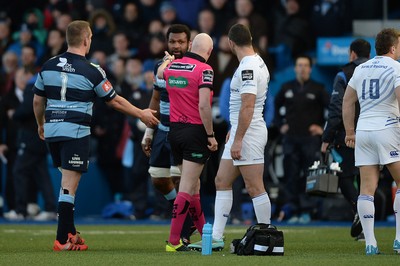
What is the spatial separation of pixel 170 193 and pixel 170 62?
1902 mm

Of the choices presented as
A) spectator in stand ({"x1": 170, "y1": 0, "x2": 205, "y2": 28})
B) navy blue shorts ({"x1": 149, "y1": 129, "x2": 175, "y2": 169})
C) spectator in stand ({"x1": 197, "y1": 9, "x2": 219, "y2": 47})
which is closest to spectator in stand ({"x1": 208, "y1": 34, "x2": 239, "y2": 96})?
spectator in stand ({"x1": 197, "y1": 9, "x2": 219, "y2": 47})

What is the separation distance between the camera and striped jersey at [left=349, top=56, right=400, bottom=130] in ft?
39.4

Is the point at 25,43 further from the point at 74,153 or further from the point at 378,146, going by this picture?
the point at 378,146

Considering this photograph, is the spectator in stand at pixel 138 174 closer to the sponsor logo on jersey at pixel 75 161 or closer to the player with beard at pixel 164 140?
the player with beard at pixel 164 140

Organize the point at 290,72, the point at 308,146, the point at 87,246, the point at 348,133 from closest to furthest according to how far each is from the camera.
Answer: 1. the point at 348,133
2. the point at 87,246
3. the point at 308,146
4. the point at 290,72

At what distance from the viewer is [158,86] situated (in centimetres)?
1366

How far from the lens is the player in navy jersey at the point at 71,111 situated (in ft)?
43.1

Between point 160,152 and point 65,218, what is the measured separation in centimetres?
147

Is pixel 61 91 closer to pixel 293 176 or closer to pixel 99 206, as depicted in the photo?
pixel 293 176

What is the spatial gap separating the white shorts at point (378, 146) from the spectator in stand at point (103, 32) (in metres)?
11.4

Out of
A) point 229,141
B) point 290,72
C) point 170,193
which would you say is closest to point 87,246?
point 170,193

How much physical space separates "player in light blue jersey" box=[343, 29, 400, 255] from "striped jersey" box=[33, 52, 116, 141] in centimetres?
290

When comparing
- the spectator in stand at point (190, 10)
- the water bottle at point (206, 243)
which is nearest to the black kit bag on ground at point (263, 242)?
the water bottle at point (206, 243)

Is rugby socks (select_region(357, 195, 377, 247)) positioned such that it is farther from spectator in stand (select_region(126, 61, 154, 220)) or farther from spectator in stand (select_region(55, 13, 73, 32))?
spectator in stand (select_region(55, 13, 73, 32))
